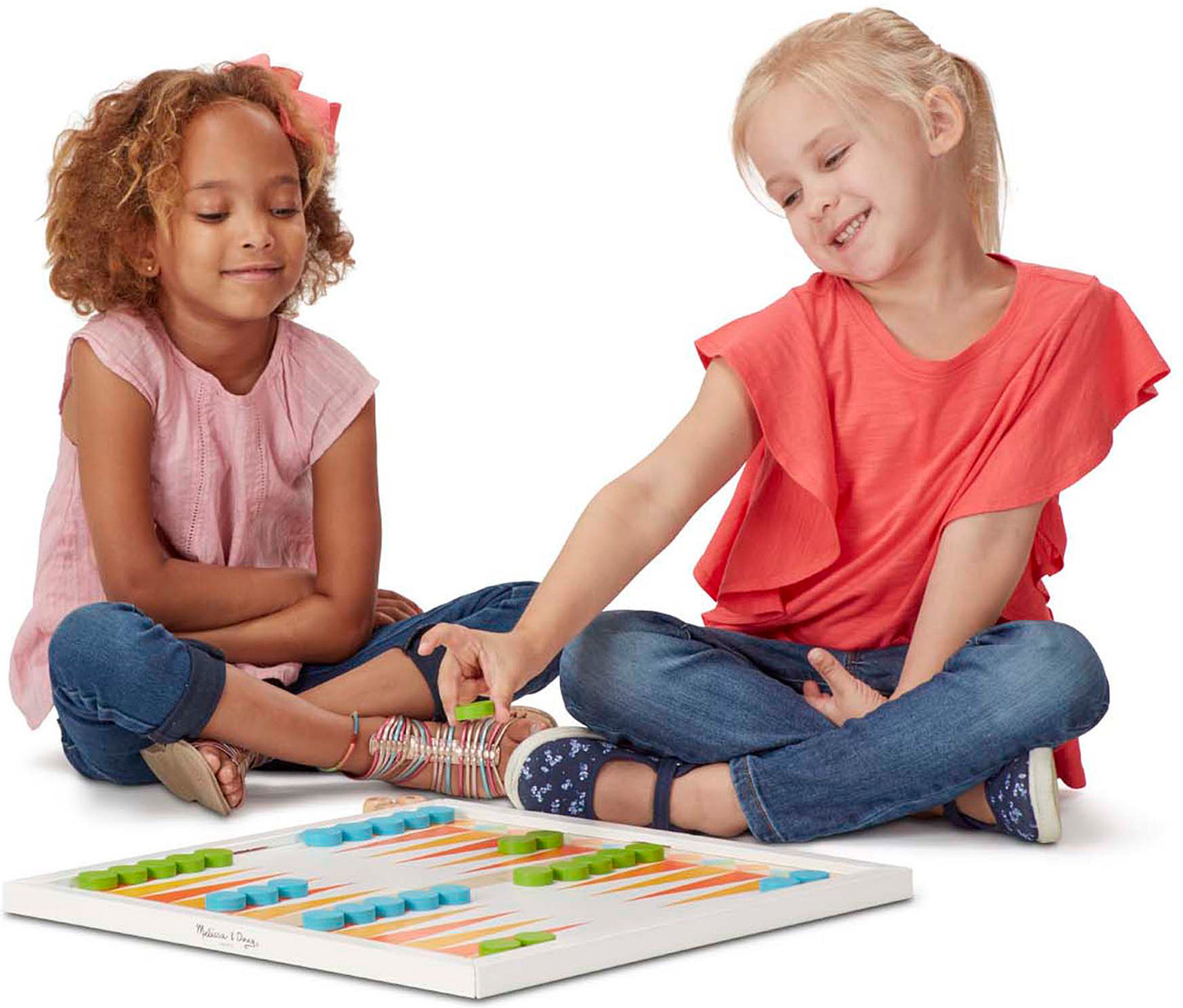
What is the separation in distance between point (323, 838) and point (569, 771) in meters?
0.29

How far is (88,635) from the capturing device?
6.41 feet

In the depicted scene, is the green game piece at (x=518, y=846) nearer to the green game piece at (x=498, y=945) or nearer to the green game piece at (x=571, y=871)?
the green game piece at (x=571, y=871)

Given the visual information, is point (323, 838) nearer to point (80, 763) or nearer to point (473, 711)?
point (473, 711)

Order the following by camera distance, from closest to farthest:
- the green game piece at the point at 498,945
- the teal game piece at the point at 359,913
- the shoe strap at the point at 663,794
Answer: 1. the green game piece at the point at 498,945
2. the teal game piece at the point at 359,913
3. the shoe strap at the point at 663,794

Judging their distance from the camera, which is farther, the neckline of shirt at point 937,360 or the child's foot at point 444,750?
the child's foot at point 444,750

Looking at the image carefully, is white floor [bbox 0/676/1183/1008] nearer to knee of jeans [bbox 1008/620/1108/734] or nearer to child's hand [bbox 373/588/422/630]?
knee of jeans [bbox 1008/620/1108/734]

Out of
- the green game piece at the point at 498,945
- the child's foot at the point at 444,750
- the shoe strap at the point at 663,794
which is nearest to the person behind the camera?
the green game piece at the point at 498,945

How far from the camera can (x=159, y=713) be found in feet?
6.36

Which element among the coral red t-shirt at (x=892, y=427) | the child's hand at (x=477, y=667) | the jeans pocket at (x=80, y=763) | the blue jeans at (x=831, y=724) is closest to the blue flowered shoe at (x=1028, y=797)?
the blue jeans at (x=831, y=724)

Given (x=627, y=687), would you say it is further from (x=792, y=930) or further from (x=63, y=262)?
(x=63, y=262)

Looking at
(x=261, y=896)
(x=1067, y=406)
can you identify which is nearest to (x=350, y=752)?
(x=261, y=896)

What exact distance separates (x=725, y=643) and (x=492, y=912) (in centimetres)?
61

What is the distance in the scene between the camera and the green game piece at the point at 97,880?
150cm

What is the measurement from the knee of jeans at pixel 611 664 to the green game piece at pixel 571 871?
1.05 ft
